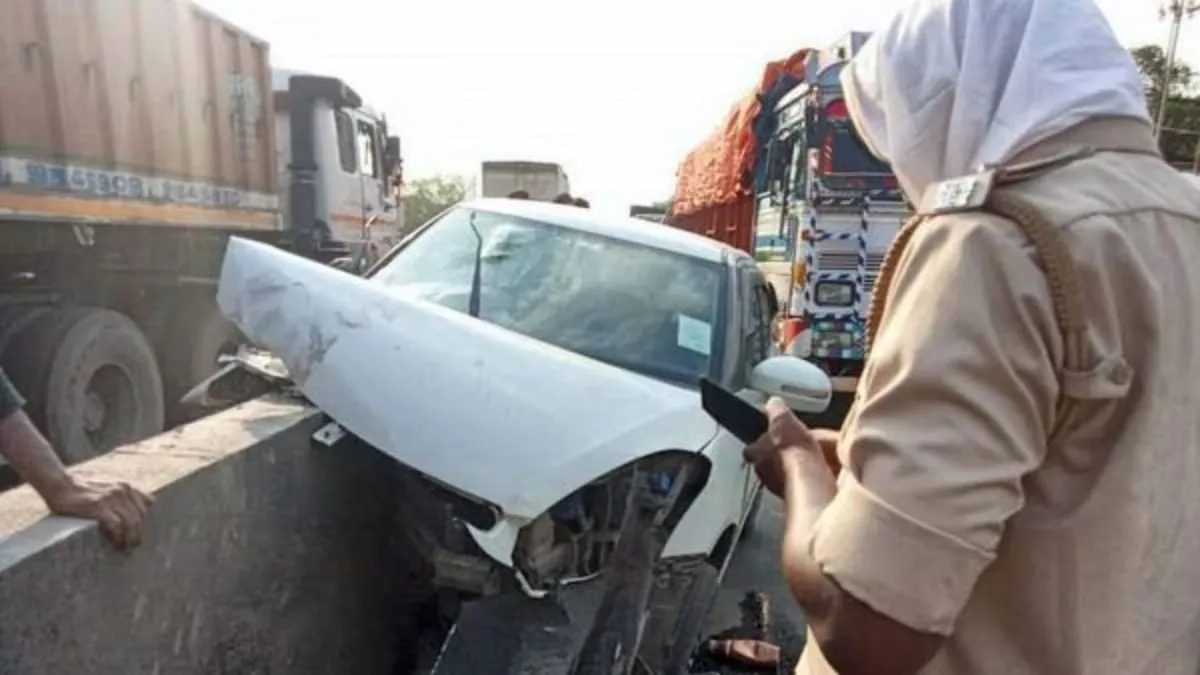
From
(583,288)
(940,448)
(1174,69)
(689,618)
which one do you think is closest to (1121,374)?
(940,448)

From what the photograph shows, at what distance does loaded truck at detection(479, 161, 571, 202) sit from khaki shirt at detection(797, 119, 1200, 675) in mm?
24563

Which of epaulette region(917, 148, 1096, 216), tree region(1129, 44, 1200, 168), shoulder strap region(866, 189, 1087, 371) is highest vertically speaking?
tree region(1129, 44, 1200, 168)

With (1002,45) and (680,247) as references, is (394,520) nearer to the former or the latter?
(680,247)

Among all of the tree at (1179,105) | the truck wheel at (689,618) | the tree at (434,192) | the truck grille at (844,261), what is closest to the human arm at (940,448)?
the truck wheel at (689,618)

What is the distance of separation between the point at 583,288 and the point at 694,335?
503 mm

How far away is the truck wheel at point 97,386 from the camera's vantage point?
18.9 ft

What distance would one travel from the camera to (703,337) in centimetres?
408

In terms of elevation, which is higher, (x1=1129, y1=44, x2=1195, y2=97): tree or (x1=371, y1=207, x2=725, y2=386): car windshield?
(x1=1129, y1=44, x2=1195, y2=97): tree

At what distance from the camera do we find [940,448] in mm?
962

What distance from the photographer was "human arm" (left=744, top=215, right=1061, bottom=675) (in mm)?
966

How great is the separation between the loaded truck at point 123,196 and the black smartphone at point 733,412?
12.6ft

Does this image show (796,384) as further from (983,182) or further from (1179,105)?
(1179,105)

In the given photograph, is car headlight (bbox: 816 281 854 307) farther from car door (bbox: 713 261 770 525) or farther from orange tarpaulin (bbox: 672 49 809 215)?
car door (bbox: 713 261 770 525)

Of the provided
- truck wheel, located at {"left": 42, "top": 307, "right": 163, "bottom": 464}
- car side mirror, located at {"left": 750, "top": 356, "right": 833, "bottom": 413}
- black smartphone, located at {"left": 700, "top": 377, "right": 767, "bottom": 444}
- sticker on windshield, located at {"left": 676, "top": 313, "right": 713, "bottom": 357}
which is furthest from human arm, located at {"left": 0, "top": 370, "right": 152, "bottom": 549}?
truck wheel, located at {"left": 42, "top": 307, "right": 163, "bottom": 464}
